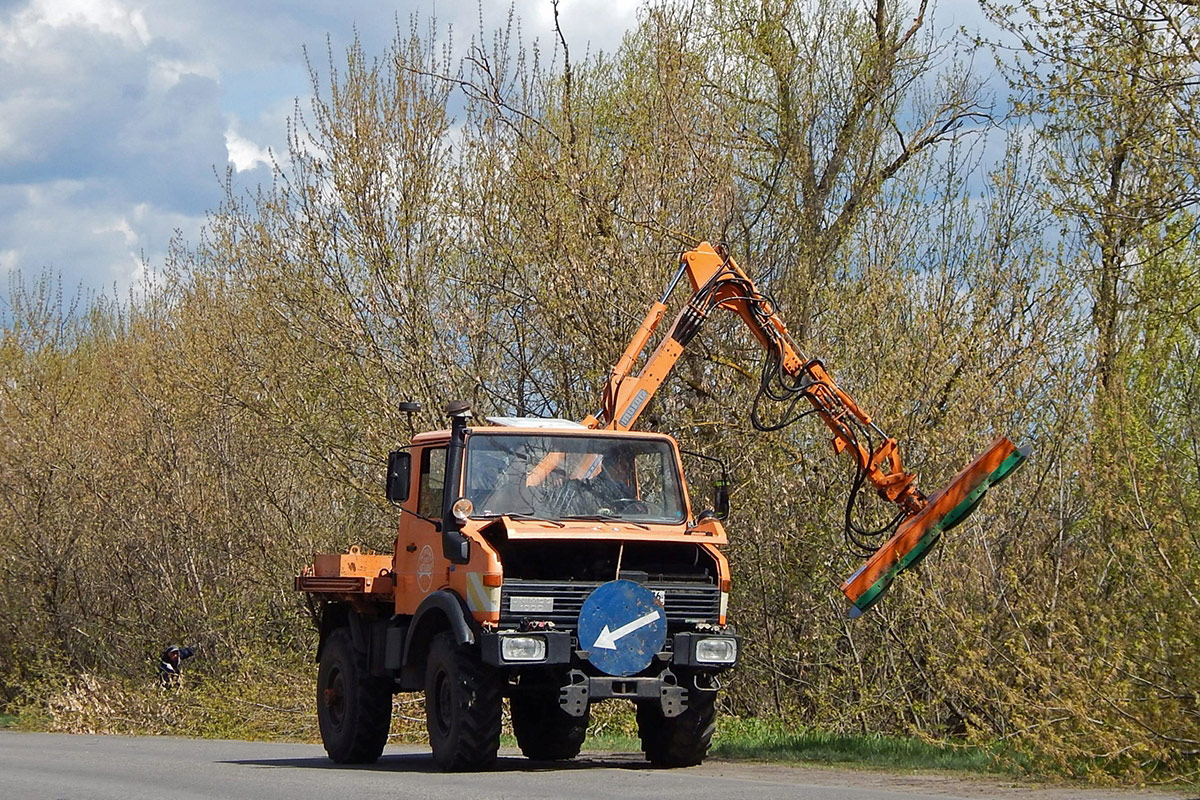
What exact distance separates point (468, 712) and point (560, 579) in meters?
1.30

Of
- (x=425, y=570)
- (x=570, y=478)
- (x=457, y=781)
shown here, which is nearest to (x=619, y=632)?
(x=570, y=478)

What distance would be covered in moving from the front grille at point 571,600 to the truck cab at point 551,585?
1 centimetres

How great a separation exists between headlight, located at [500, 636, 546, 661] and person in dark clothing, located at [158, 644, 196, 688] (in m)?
15.5

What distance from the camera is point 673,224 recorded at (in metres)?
20.7

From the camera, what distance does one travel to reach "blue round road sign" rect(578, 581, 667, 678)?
1284 cm

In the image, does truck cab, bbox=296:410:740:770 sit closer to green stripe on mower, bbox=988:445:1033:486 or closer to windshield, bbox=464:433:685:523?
windshield, bbox=464:433:685:523

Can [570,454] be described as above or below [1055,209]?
below

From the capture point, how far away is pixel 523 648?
12688 millimetres

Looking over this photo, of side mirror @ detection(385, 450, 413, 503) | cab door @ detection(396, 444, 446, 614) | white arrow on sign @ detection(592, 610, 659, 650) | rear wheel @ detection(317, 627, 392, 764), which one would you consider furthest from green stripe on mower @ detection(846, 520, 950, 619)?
rear wheel @ detection(317, 627, 392, 764)

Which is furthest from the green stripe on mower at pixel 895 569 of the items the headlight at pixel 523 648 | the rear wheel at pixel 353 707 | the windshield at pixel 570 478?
the rear wheel at pixel 353 707

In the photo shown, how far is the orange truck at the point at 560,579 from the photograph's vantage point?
1291 cm

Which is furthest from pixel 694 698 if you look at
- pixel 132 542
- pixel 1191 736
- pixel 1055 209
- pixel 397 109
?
pixel 132 542

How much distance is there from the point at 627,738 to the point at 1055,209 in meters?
8.17

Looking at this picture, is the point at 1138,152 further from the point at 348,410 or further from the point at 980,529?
the point at 348,410
